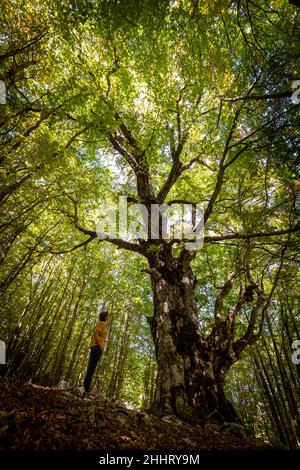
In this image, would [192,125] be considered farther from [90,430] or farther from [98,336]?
[90,430]

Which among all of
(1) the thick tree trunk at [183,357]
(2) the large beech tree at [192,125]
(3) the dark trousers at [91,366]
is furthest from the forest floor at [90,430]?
(3) the dark trousers at [91,366]

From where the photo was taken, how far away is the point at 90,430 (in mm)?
2357

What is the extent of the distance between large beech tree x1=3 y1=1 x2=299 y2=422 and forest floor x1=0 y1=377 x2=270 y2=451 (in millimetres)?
670

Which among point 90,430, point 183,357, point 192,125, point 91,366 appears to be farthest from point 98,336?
point 192,125

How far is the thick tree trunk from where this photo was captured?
383 cm

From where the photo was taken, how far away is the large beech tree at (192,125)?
360 centimetres

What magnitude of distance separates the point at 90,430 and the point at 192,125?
6.33 meters

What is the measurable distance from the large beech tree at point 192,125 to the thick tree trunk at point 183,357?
2 cm

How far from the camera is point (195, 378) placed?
4070mm

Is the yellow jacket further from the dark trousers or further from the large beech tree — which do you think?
the large beech tree

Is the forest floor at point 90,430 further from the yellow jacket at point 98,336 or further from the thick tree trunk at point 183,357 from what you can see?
the yellow jacket at point 98,336

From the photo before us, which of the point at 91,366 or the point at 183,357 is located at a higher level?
the point at 183,357

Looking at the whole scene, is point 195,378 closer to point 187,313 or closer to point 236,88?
point 187,313

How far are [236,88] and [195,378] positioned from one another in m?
5.17
